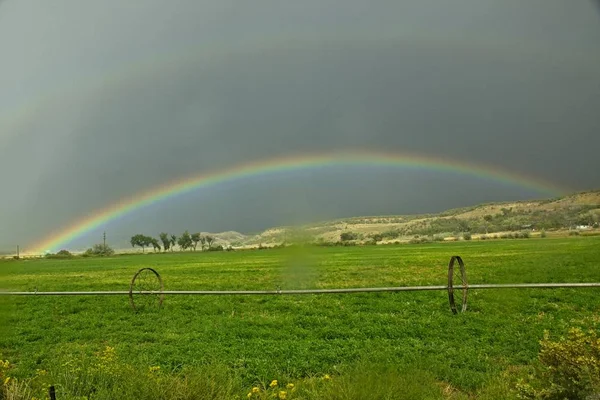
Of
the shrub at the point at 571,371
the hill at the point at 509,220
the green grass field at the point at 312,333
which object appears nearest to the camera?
the shrub at the point at 571,371

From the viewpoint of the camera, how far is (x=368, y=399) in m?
4.12

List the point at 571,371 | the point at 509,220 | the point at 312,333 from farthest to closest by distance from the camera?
1. the point at 509,220
2. the point at 312,333
3. the point at 571,371

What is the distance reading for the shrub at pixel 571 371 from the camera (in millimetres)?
3365

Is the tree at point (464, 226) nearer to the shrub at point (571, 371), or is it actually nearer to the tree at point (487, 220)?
the tree at point (487, 220)

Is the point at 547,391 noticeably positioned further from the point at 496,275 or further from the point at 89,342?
the point at 496,275

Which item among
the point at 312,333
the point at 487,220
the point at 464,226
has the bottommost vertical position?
the point at 312,333

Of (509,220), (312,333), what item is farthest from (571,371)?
(509,220)

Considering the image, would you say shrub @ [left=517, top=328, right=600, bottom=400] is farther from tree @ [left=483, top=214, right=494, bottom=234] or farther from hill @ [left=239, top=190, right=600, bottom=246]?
tree @ [left=483, top=214, right=494, bottom=234]

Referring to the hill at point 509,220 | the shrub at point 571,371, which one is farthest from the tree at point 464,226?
the shrub at point 571,371

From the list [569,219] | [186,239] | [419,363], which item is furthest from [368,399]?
[569,219]

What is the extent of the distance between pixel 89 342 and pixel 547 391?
10.0 metres

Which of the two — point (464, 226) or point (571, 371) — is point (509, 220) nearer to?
point (464, 226)

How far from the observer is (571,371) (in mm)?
3568

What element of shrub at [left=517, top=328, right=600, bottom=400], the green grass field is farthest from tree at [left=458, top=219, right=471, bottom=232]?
shrub at [left=517, top=328, right=600, bottom=400]
